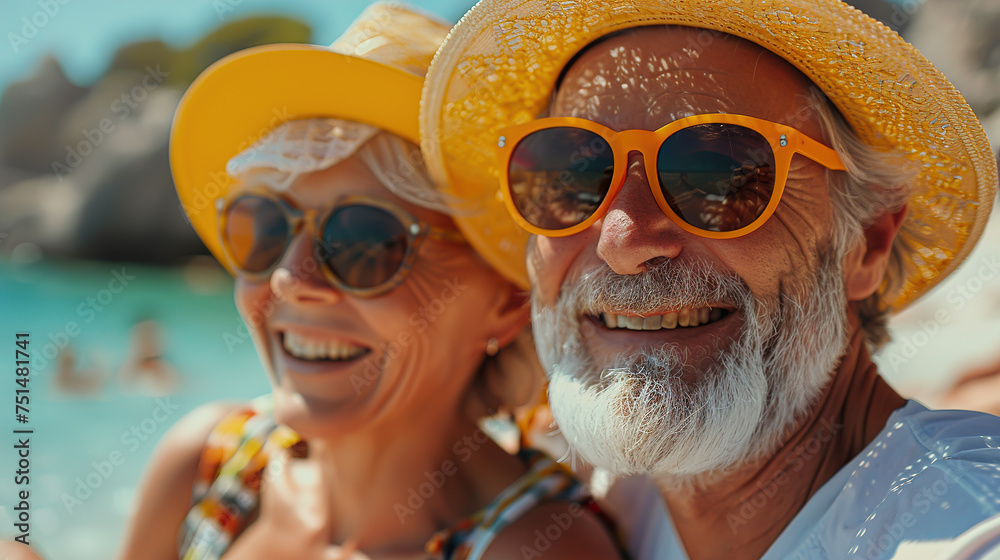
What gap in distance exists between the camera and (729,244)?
1.49 m

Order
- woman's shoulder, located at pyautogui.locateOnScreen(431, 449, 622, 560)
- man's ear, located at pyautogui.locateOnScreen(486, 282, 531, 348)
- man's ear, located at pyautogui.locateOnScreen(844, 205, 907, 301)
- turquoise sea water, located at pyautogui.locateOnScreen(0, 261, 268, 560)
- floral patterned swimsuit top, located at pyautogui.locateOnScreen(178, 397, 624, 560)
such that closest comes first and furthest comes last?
man's ear, located at pyautogui.locateOnScreen(844, 205, 907, 301) → woman's shoulder, located at pyautogui.locateOnScreen(431, 449, 622, 560) → floral patterned swimsuit top, located at pyautogui.locateOnScreen(178, 397, 624, 560) → man's ear, located at pyautogui.locateOnScreen(486, 282, 531, 348) → turquoise sea water, located at pyautogui.locateOnScreen(0, 261, 268, 560)

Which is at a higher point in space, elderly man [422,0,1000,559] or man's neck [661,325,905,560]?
elderly man [422,0,1000,559]

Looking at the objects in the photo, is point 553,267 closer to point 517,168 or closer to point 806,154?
point 517,168

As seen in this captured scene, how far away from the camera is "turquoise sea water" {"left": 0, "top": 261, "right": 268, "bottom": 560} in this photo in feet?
16.8

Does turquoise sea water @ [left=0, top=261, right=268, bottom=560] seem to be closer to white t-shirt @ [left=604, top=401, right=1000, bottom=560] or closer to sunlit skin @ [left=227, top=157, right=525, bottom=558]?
sunlit skin @ [left=227, top=157, right=525, bottom=558]

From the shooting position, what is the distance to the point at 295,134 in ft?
6.66

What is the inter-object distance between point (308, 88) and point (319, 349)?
0.75 meters

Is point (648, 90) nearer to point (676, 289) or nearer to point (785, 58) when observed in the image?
point (785, 58)

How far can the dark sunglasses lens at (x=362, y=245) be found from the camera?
1937 millimetres

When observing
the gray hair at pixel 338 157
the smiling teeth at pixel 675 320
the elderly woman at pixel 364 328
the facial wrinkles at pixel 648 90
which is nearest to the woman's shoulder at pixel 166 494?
the elderly woman at pixel 364 328

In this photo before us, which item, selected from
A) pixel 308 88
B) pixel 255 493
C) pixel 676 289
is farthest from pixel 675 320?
pixel 255 493

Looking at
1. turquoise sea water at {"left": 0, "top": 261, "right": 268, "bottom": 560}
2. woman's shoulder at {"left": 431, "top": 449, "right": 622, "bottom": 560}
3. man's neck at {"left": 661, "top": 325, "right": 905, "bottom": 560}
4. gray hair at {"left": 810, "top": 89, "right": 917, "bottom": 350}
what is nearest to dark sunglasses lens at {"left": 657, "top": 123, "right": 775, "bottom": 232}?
gray hair at {"left": 810, "top": 89, "right": 917, "bottom": 350}

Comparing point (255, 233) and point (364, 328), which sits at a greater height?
point (255, 233)

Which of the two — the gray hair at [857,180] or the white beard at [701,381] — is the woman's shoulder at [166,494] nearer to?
the white beard at [701,381]
